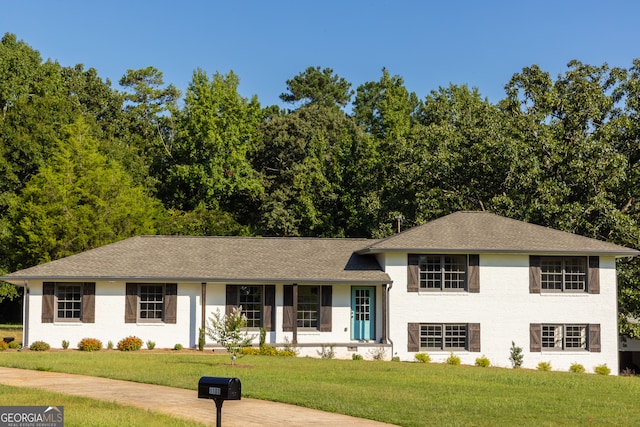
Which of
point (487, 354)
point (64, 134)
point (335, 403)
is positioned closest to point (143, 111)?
point (64, 134)

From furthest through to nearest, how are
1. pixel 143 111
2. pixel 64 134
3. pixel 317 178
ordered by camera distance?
1. pixel 143 111
2. pixel 317 178
3. pixel 64 134

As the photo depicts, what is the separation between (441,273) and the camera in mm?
32688

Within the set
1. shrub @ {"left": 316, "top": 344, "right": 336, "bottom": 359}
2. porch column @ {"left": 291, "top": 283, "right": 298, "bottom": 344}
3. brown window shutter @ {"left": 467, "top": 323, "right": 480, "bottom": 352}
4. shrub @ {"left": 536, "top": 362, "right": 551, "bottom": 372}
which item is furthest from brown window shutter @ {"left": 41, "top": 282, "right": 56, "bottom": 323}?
shrub @ {"left": 536, "top": 362, "right": 551, "bottom": 372}

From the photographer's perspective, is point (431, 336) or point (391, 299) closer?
point (391, 299)

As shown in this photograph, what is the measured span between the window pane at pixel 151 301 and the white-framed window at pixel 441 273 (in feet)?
33.5

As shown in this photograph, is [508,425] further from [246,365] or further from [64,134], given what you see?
[64,134]

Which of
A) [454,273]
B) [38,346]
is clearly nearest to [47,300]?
[38,346]

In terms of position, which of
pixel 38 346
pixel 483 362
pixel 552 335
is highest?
pixel 552 335

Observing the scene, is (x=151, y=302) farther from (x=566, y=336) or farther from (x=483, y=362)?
(x=566, y=336)

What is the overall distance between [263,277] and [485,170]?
16.4 m

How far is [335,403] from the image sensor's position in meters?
16.4

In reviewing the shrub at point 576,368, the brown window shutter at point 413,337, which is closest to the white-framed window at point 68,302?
the brown window shutter at point 413,337

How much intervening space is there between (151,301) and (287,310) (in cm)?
528

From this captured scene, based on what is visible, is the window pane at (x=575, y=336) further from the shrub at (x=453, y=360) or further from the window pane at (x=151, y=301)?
the window pane at (x=151, y=301)
